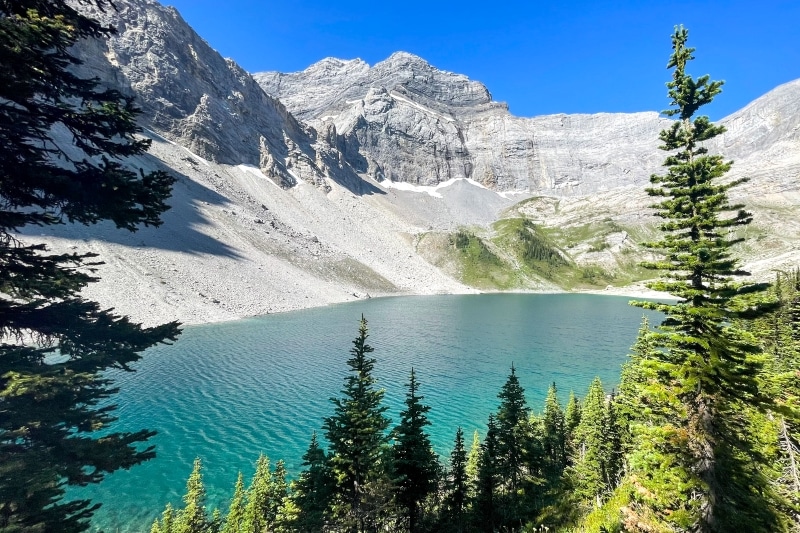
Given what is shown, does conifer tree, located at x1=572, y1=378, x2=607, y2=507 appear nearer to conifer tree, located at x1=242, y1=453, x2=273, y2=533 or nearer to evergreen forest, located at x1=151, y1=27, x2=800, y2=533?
evergreen forest, located at x1=151, y1=27, x2=800, y2=533

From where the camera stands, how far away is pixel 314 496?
1827 centimetres

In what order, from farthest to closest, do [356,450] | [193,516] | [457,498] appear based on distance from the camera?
[457,498]
[193,516]
[356,450]

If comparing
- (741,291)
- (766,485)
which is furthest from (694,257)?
(766,485)

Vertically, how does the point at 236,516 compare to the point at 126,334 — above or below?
below

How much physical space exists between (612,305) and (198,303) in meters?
153

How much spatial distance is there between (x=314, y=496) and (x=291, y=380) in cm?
3607

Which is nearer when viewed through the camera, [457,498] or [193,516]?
[193,516]

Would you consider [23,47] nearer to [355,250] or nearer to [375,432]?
[375,432]

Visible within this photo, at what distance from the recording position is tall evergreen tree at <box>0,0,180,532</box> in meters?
7.58

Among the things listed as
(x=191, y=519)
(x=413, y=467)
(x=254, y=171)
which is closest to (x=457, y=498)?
(x=413, y=467)

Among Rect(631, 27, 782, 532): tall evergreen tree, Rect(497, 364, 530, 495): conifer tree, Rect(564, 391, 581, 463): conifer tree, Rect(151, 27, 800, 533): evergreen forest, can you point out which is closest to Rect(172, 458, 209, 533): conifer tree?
Rect(151, 27, 800, 533): evergreen forest

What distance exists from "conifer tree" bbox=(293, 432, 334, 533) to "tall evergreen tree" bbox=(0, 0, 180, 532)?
10.9m

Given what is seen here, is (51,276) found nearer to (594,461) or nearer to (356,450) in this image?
(356,450)

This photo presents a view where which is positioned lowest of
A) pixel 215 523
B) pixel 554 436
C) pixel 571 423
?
pixel 215 523
